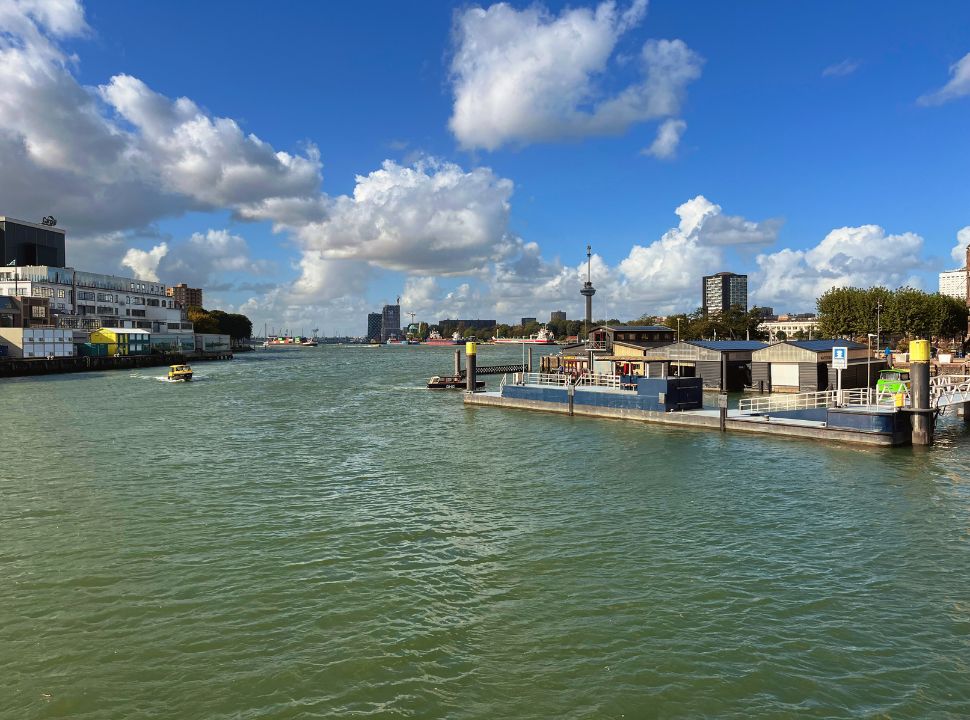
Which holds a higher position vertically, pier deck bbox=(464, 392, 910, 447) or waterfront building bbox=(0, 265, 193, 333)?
waterfront building bbox=(0, 265, 193, 333)

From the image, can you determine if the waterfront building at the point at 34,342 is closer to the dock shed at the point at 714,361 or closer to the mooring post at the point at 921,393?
the dock shed at the point at 714,361

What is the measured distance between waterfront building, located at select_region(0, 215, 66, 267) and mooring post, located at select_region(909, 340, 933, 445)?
179 metres

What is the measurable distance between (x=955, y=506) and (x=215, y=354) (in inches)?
7497

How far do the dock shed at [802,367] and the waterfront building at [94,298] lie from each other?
14306cm

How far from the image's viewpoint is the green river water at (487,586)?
1188 cm

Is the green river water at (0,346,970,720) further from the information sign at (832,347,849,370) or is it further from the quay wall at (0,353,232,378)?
the quay wall at (0,353,232,378)

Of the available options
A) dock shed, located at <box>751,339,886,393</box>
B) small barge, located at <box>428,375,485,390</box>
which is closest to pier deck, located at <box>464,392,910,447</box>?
dock shed, located at <box>751,339,886,393</box>

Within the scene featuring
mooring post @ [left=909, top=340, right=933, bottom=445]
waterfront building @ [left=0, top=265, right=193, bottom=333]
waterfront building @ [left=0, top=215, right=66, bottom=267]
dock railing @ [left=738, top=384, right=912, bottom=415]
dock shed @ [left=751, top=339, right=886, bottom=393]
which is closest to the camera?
mooring post @ [left=909, top=340, right=933, bottom=445]

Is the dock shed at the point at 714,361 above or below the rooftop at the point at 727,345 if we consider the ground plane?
below

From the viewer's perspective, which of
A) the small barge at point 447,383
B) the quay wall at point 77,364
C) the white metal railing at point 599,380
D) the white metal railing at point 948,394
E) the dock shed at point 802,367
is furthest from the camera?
the quay wall at point 77,364

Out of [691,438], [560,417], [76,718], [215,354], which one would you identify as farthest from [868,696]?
[215,354]

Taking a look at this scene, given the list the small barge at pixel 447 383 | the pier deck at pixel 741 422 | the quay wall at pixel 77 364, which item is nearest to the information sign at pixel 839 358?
the pier deck at pixel 741 422

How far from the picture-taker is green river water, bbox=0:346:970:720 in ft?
39.0

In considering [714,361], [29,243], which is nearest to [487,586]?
[714,361]
